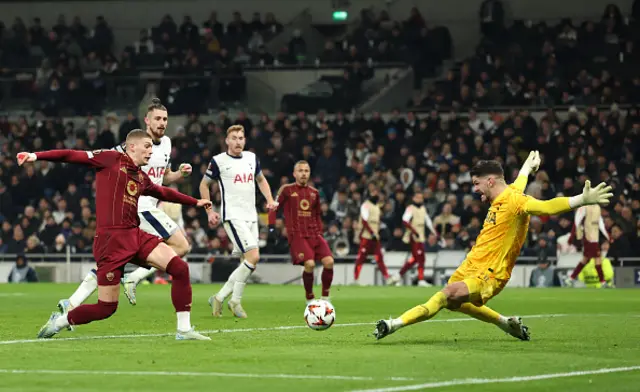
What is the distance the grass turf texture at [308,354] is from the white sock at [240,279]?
505 millimetres

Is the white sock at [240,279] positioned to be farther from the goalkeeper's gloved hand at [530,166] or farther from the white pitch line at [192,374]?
the white pitch line at [192,374]

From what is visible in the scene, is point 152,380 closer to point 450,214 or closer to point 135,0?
point 450,214

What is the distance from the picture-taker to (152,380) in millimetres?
8297

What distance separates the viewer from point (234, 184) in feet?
56.7

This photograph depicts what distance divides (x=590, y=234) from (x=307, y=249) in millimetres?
10455

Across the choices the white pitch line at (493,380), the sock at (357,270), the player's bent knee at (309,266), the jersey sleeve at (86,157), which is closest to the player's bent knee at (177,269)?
the jersey sleeve at (86,157)

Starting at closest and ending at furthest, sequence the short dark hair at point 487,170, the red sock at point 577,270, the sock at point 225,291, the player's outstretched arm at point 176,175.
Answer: the short dark hair at point 487,170 → the player's outstretched arm at point 176,175 → the sock at point 225,291 → the red sock at point 577,270

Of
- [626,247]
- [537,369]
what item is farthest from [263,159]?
[537,369]

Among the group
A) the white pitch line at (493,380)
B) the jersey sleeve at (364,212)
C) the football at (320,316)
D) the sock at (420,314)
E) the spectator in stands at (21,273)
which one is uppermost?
the jersey sleeve at (364,212)

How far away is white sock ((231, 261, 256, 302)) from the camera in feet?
53.5

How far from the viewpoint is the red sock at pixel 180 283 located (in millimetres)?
11273

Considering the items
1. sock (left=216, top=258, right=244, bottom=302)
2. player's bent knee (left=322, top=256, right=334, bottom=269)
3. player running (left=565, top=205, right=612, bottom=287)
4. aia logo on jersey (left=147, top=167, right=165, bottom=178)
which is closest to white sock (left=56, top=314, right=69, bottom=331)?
aia logo on jersey (left=147, top=167, right=165, bottom=178)

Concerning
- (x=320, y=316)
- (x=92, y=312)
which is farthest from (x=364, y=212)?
(x=92, y=312)

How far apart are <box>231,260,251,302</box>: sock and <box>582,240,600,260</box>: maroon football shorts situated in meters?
13.1
